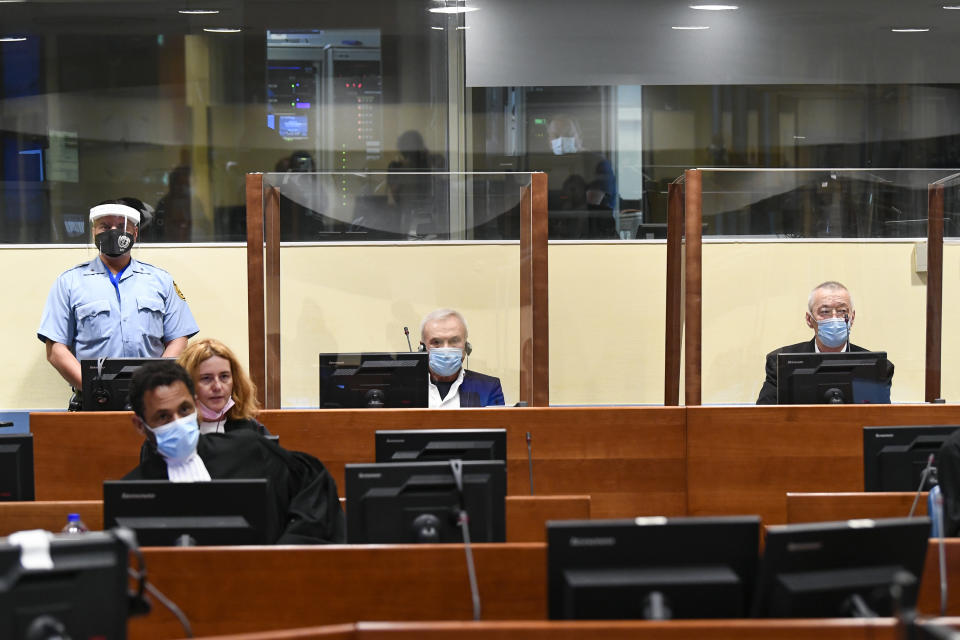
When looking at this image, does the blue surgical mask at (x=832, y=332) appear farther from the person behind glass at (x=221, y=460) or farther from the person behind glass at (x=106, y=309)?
the person behind glass at (x=106, y=309)

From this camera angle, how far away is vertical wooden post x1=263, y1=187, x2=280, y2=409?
465cm

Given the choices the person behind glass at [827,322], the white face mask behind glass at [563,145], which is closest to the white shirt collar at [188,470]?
the person behind glass at [827,322]

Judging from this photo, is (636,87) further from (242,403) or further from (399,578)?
(399,578)

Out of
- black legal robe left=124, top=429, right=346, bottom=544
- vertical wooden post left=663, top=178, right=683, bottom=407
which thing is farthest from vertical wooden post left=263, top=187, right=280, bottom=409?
vertical wooden post left=663, top=178, right=683, bottom=407

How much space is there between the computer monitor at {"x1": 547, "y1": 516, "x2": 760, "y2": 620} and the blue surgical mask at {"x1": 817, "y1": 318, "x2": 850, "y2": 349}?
333 centimetres

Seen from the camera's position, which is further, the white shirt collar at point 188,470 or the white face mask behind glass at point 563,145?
the white face mask behind glass at point 563,145

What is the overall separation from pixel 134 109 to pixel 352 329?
322 centimetres

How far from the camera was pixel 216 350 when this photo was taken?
10.8 feet

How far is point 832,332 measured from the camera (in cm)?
489

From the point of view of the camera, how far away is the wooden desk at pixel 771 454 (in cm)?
395

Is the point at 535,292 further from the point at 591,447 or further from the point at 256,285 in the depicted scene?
the point at 256,285

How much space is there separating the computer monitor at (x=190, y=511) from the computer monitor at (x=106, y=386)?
180 cm

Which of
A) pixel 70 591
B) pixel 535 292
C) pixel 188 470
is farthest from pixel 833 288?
pixel 70 591

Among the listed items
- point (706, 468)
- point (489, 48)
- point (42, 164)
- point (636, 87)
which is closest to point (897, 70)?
point (636, 87)
